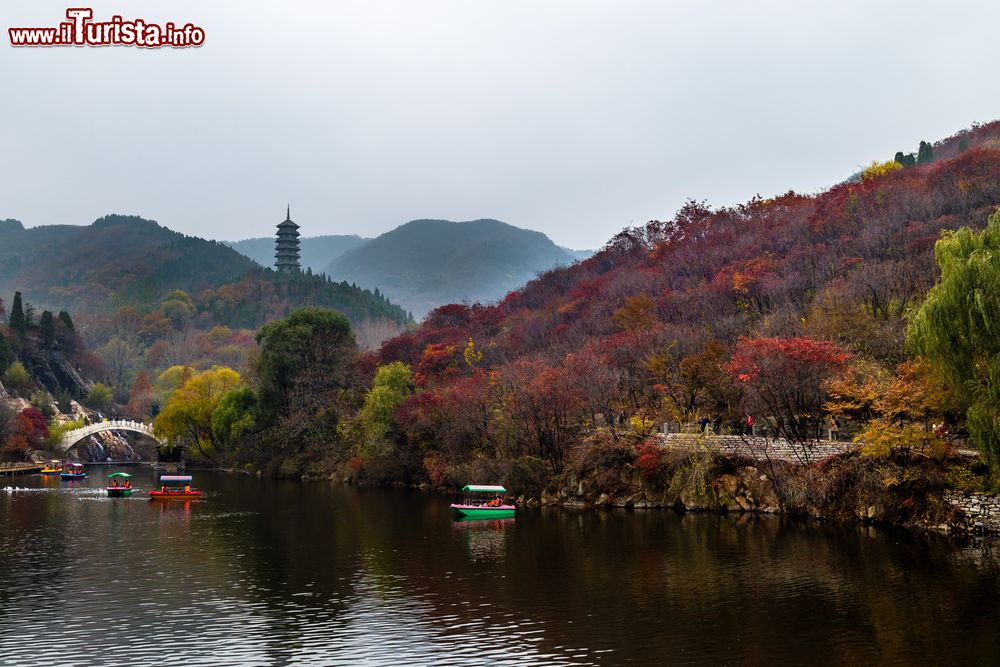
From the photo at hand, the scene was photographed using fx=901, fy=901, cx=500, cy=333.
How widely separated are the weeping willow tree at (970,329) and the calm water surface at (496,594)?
16.6ft

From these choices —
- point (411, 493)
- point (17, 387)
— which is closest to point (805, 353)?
point (411, 493)

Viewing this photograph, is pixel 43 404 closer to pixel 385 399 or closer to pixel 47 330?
pixel 47 330

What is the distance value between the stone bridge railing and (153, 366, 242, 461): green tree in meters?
58.6

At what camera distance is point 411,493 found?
63031mm

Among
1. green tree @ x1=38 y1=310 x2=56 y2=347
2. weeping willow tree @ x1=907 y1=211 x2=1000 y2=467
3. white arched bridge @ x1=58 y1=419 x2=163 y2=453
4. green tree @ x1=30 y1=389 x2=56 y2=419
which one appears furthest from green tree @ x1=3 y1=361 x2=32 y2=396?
weeping willow tree @ x1=907 y1=211 x2=1000 y2=467

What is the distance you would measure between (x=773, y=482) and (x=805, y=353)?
21.7 feet

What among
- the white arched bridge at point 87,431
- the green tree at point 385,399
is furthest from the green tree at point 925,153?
the white arched bridge at point 87,431

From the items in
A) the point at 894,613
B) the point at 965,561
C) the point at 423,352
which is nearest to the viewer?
the point at 894,613

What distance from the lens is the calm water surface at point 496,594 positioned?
22.3m

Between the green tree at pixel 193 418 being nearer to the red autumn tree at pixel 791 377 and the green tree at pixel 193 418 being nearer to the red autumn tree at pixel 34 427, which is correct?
the red autumn tree at pixel 34 427

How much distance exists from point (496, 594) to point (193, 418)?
7385cm

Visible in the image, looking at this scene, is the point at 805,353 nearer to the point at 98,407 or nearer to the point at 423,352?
the point at 423,352

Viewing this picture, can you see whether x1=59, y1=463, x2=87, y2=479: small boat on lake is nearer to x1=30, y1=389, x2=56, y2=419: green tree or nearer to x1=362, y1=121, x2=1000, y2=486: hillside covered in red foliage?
x1=30, y1=389, x2=56, y2=419: green tree

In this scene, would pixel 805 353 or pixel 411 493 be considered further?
pixel 411 493
